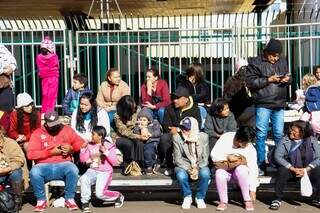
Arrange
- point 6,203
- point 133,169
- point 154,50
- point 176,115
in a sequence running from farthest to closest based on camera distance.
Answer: point 154,50, point 176,115, point 133,169, point 6,203

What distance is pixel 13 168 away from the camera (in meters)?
7.80

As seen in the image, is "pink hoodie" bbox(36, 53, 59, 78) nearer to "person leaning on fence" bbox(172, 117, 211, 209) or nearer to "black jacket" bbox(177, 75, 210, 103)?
"black jacket" bbox(177, 75, 210, 103)

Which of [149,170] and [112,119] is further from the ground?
[112,119]

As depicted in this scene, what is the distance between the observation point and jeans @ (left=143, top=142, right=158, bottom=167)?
27.8ft

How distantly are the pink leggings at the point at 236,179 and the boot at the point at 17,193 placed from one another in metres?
2.40

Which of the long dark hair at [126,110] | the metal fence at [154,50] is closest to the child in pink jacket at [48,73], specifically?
the metal fence at [154,50]

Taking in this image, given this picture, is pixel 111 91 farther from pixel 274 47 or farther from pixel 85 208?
pixel 274 47

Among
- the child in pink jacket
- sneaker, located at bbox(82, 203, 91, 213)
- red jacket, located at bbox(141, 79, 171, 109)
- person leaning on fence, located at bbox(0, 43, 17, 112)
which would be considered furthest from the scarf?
the child in pink jacket

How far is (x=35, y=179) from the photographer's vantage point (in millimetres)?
7922

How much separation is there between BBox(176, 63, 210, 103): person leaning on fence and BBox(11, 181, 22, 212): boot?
2.85m

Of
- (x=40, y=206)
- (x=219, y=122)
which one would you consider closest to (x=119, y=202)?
(x=40, y=206)

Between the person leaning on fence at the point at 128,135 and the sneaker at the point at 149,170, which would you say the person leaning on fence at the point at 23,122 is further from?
the sneaker at the point at 149,170

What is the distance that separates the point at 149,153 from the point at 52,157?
1.28m

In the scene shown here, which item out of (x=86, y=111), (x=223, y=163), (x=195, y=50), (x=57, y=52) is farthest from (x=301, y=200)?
(x=57, y=52)
